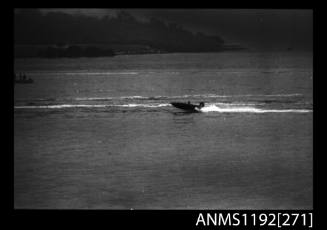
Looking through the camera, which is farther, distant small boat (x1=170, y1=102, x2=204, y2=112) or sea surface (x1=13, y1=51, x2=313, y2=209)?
distant small boat (x1=170, y1=102, x2=204, y2=112)

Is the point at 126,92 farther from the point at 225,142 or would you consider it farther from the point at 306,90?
the point at 225,142

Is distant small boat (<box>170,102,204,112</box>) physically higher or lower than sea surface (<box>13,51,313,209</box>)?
higher

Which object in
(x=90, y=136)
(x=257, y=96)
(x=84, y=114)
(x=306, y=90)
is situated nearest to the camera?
(x=90, y=136)

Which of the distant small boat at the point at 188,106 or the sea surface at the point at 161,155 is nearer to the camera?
the sea surface at the point at 161,155

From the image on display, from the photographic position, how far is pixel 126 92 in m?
54.1

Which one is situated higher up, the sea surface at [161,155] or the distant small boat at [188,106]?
the distant small boat at [188,106]

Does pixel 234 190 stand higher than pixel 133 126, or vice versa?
pixel 133 126

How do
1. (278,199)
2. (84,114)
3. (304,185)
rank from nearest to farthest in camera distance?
(278,199) < (304,185) < (84,114)

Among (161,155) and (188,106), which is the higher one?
(188,106)

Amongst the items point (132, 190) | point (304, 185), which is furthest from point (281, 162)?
point (132, 190)

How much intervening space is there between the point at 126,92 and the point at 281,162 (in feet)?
114

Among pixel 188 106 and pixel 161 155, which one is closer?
pixel 161 155
